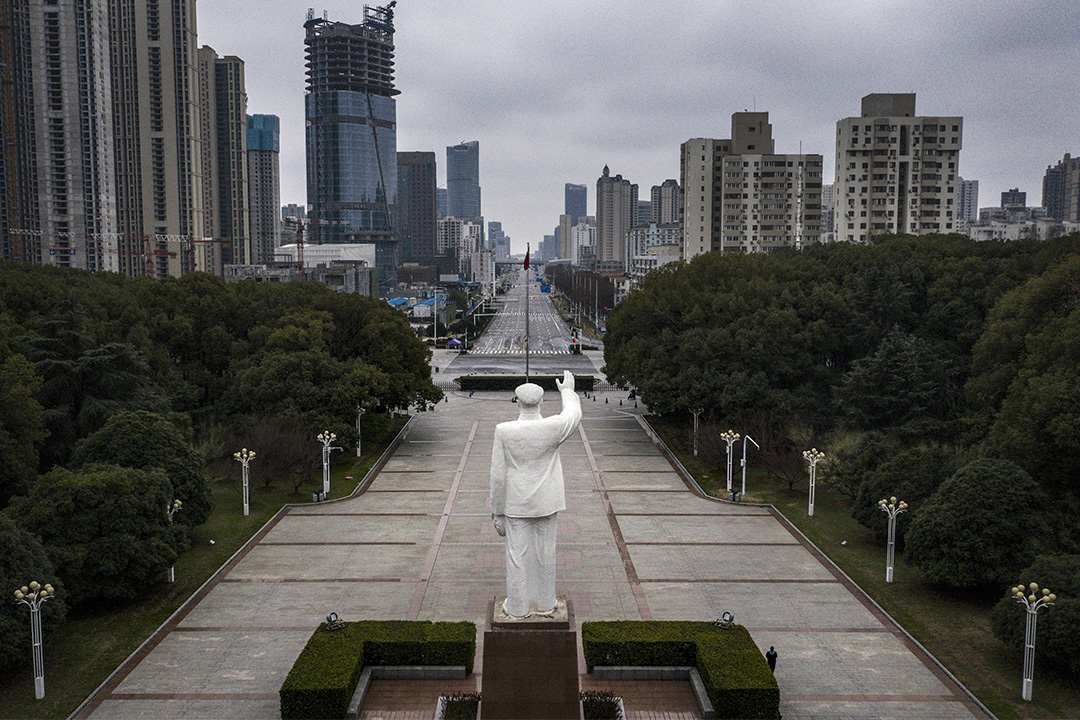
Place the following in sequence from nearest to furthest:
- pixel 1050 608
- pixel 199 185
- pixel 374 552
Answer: pixel 1050 608
pixel 374 552
pixel 199 185

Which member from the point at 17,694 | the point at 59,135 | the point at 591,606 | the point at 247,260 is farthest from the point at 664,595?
the point at 247,260

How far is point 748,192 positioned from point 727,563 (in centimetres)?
6666

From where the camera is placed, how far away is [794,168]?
8425 centimetres

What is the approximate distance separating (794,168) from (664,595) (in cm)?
7054

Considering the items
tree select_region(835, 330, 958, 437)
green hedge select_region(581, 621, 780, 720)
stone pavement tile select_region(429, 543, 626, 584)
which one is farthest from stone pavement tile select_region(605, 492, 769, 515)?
green hedge select_region(581, 621, 780, 720)

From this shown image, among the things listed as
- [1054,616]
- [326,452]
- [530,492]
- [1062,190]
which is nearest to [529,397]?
[530,492]

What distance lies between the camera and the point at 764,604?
68.5ft

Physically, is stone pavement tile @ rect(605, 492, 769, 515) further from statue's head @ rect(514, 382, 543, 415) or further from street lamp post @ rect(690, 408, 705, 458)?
statue's head @ rect(514, 382, 543, 415)

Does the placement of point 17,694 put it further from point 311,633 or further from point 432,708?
point 432,708

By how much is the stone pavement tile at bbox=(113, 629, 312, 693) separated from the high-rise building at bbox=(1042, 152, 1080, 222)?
165640 millimetres

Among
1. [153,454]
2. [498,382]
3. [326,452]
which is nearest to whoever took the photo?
[153,454]

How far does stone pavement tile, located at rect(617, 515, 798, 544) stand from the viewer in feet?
85.7

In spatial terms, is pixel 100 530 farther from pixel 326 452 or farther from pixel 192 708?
pixel 326 452

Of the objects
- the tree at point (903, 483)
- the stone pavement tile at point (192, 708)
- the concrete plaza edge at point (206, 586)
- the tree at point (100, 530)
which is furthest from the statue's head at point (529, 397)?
the tree at point (903, 483)
